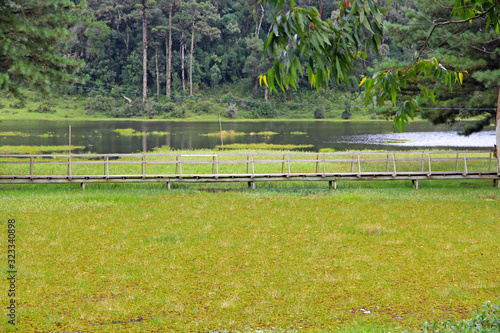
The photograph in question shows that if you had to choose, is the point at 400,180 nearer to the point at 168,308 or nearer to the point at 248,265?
the point at 248,265

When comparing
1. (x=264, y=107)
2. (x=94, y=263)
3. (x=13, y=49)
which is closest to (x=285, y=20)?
(x=94, y=263)

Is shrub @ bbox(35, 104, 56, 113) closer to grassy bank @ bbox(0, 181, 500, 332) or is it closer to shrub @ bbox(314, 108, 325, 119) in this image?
shrub @ bbox(314, 108, 325, 119)

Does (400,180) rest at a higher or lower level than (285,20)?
lower

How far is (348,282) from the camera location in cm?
888

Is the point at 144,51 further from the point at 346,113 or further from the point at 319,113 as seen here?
the point at 346,113

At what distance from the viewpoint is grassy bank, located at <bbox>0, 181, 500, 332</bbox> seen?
737cm

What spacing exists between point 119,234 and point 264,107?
85615 mm

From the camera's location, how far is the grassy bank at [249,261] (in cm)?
737

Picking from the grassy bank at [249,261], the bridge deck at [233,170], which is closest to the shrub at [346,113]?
the bridge deck at [233,170]

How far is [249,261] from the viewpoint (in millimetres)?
10227

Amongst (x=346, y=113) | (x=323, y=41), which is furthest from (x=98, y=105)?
(x=323, y=41)

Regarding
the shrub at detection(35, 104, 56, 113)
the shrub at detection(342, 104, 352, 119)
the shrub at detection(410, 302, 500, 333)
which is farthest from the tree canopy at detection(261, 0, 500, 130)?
the shrub at detection(35, 104, 56, 113)

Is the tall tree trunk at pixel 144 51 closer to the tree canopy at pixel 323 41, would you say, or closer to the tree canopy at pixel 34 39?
the tree canopy at pixel 34 39

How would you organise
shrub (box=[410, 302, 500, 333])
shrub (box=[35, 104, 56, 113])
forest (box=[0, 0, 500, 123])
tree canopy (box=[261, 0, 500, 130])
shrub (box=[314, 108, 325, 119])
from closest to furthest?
1. tree canopy (box=[261, 0, 500, 130])
2. shrub (box=[410, 302, 500, 333])
3. shrub (box=[35, 104, 56, 113])
4. forest (box=[0, 0, 500, 123])
5. shrub (box=[314, 108, 325, 119])
